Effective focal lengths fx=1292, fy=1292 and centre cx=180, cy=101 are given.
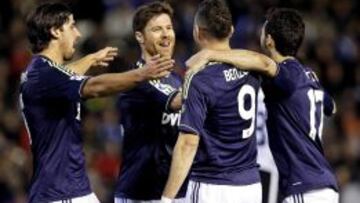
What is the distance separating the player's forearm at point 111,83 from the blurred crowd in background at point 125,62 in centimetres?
559

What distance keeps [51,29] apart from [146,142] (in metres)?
1.23

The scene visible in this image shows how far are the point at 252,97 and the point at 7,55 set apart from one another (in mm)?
8327

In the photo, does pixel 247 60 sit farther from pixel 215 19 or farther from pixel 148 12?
pixel 148 12

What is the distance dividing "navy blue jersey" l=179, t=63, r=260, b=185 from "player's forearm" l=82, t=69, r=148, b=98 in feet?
1.80

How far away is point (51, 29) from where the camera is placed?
31.0 ft

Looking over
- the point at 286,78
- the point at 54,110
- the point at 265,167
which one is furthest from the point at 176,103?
the point at 265,167

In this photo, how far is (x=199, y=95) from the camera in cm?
926

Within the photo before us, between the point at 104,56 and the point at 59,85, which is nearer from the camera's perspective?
the point at 59,85

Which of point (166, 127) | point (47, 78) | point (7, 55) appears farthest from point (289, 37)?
point (7, 55)

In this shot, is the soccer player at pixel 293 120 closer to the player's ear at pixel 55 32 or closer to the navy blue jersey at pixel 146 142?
the navy blue jersey at pixel 146 142

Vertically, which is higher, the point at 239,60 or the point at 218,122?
the point at 239,60

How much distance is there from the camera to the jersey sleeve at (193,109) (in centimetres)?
920

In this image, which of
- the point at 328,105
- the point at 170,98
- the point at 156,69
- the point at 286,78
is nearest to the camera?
the point at 156,69

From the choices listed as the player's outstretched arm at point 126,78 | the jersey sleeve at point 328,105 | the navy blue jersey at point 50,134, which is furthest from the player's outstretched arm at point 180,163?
the jersey sleeve at point 328,105
